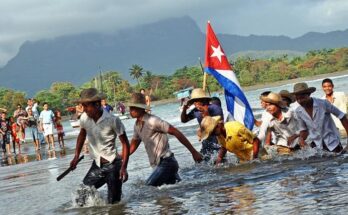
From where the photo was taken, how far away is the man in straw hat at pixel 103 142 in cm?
728

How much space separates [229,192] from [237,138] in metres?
1.31

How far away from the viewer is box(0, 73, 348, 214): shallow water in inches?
250

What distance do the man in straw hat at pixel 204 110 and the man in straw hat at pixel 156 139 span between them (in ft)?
4.07

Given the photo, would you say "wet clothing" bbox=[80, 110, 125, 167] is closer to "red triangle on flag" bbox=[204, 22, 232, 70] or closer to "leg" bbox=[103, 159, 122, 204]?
"leg" bbox=[103, 159, 122, 204]

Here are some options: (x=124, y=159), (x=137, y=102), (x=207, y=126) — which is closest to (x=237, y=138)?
(x=207, y=126)

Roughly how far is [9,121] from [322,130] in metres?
17.8

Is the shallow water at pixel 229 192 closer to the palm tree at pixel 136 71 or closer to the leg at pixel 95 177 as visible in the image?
the leg at pixel 95 177

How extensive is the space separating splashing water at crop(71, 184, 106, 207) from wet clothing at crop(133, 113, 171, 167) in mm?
861

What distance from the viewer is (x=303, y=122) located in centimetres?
863

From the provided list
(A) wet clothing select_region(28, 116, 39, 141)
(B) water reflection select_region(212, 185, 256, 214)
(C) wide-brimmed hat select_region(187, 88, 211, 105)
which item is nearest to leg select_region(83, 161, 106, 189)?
(B) water reflection select_region(212, 185, 256, 214)

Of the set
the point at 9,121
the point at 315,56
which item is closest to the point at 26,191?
the point at 9,121

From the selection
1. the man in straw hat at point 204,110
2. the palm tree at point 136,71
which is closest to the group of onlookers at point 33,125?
the man in straw hat at point 204,110

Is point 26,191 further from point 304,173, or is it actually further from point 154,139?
point 304,173

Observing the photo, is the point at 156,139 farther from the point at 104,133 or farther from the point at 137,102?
the point at 104,133
